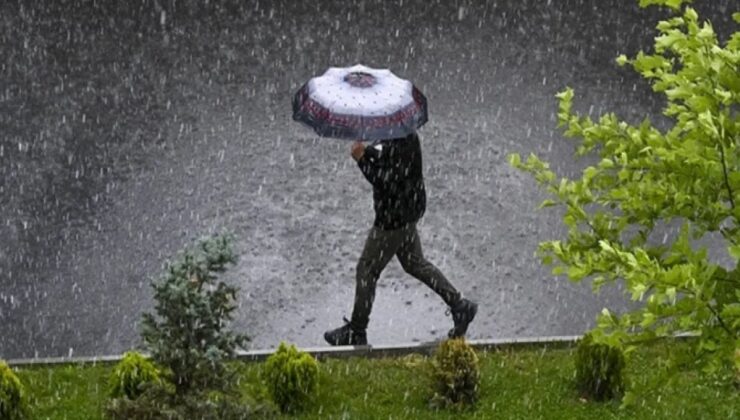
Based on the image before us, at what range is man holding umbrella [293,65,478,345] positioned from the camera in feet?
34.3

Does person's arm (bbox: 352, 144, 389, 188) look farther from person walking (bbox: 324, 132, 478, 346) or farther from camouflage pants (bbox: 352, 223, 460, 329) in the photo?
camouflage pants (bbox: 352, 223, 460, 329)

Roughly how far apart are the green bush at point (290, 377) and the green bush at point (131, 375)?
0.89 metres

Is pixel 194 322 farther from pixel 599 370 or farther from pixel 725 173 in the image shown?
pixel 725 173

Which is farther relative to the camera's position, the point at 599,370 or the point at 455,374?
the point at 599,370

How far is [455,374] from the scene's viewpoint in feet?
32.1

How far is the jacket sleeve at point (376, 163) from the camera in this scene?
34.5 feet

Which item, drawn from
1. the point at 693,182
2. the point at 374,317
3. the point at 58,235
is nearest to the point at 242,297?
the point at 374,317

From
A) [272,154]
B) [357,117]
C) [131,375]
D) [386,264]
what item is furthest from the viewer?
[272,154]

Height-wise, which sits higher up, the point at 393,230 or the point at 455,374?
the point at 393,230

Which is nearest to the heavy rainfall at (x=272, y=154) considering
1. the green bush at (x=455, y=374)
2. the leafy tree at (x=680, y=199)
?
the green bush at (x=455, y=374)

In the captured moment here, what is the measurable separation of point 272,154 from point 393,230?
4849 mm

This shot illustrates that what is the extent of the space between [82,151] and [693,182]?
9.70m

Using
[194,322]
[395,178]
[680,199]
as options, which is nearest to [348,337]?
[395,178]

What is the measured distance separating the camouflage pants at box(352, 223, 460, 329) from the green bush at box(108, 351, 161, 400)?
7.50 ft
